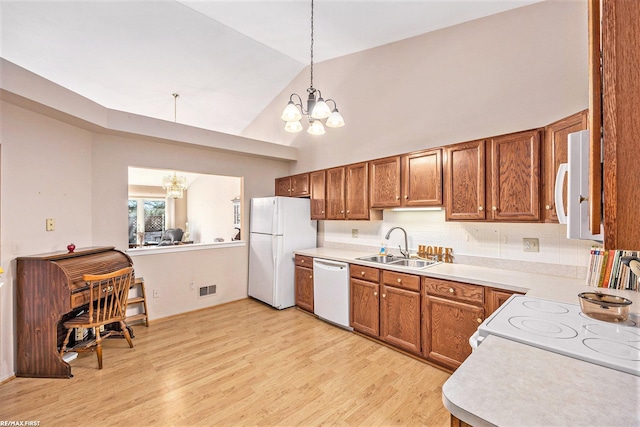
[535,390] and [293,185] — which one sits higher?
[293,185]

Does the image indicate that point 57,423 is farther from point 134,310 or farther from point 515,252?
point 515,252

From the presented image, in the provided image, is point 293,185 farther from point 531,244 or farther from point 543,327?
point 543,327

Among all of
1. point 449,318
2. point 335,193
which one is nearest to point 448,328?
point 449,318

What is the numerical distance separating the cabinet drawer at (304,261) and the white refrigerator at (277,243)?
5.9 inches

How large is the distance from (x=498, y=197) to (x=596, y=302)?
1.17 meters

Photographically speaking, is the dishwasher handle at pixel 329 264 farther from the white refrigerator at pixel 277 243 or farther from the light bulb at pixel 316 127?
the light bulb at pixel 316 127

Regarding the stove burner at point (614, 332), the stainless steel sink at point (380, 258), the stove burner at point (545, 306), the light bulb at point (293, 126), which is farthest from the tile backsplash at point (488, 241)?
the light bulb at point (293, 126)

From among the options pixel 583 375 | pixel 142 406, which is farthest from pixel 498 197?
pixel 142 406

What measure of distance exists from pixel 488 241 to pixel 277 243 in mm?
2642

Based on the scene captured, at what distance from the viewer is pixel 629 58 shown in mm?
488

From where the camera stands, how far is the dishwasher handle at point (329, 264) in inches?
131

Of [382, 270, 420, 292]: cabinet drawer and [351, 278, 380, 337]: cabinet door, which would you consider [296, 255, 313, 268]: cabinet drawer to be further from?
[382, 270, 420, 292]: cabinet drawer

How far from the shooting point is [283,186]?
475 centimetres

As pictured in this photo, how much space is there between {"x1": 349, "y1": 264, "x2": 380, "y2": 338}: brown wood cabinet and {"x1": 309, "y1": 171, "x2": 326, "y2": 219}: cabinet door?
1.14m
